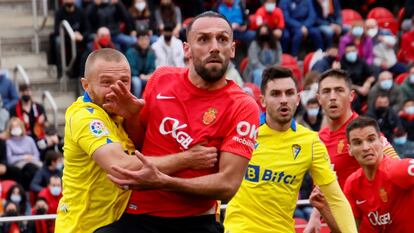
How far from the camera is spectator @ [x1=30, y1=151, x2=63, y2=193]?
52.1 feet

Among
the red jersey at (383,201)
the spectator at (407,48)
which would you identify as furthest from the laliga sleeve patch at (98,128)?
the spectator at (407,48)

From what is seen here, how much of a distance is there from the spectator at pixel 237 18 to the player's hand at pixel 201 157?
39.9ft

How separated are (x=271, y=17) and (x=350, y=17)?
91.1 inches

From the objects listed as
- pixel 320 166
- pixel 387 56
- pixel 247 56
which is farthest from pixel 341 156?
pixel 387 56

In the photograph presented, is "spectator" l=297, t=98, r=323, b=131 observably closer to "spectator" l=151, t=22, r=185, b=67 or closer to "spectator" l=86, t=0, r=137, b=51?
"spectator" l=151, t=22, r=185, b=67

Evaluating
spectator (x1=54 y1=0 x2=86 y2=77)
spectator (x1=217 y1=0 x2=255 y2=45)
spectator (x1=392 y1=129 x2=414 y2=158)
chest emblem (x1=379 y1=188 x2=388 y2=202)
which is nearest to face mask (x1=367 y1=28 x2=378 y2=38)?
spectator (x1=217 y1=0 x2=255 y2=45)

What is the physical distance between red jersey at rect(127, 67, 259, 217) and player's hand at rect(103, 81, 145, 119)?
114 mm

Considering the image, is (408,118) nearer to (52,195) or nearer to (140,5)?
(140,5)

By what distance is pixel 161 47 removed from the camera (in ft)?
61.5

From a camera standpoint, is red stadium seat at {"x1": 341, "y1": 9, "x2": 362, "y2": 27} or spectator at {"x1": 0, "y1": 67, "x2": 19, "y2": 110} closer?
spectator at {"x1": 0, "y1": 67, "x2": 19, "y2": 110}

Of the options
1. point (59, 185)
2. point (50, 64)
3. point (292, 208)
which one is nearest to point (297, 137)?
point (292, 208)

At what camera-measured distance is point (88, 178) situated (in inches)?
320

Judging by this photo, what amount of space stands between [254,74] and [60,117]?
308 centimetres

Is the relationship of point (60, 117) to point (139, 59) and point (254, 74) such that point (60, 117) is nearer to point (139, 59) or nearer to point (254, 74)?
point (139, 59)
